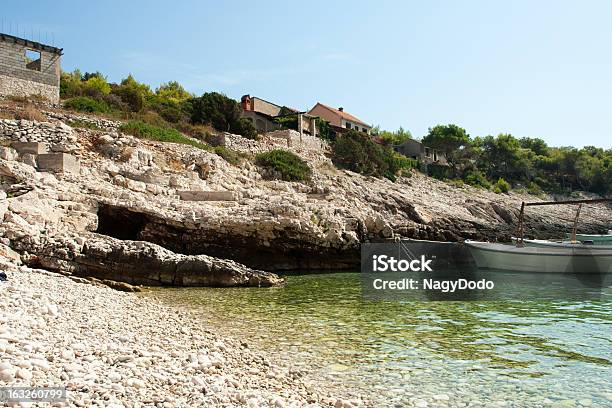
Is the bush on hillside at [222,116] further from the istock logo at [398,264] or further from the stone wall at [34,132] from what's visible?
the istock logo at [398,264]

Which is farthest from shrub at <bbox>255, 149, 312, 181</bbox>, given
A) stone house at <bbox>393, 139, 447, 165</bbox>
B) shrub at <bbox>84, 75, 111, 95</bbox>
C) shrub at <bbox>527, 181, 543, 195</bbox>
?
shrub at <bbox>527, 181, 543, 195</bbox>

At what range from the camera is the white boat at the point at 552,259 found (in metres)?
20.0

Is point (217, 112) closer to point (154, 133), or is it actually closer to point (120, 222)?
point (154, 133)

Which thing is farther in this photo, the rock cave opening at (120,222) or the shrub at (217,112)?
the shrub at (217,112)

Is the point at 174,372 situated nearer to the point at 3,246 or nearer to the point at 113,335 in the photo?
the point at 113,335

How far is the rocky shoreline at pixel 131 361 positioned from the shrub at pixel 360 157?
35.1m

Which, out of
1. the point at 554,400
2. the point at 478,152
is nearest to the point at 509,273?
the point at 554,400

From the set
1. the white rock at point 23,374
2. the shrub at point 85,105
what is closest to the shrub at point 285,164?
the shrub at point 85,105

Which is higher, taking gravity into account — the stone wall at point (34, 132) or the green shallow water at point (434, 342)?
the stone wall at point (34, 132)

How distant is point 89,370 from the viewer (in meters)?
4.59

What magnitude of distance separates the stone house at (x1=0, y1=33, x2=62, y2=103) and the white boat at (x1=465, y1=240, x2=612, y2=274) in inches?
1271

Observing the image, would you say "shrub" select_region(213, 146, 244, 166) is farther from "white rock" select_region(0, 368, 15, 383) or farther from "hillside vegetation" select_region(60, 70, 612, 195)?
"white rock" select_region(0, 368, 15, 383)

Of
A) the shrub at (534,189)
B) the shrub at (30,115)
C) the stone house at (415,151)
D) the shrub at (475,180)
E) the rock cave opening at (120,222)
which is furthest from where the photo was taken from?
the shrub at (534,189)

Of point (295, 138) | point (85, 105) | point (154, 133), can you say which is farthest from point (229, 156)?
point (295, 138)
